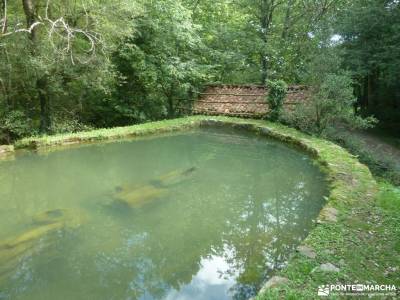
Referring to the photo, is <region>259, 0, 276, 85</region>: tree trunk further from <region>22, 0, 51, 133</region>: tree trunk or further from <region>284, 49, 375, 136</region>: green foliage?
<region>22, 0, 51, 133</region>: tree trunk

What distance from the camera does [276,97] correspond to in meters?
Result: 10.3

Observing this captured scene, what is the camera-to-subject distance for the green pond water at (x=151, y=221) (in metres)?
3.45

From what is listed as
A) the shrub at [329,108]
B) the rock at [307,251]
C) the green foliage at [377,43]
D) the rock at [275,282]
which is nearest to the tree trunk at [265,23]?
the green foliage at [377,43]

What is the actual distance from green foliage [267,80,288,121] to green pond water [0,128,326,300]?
2.78 meters

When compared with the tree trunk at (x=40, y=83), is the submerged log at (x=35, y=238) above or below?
below

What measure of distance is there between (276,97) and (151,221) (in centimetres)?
692

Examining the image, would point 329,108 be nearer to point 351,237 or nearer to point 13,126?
point 351,237

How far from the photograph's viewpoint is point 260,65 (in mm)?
14703

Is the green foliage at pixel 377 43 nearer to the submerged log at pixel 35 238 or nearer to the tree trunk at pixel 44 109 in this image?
the tree trunk at pixel 44 109

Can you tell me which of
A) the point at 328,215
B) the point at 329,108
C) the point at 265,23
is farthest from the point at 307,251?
the point at 265,23

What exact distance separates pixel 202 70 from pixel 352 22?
210 inches

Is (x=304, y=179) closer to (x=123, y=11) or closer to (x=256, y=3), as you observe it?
(x=123, y=11)

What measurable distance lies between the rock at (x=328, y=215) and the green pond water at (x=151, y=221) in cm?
32

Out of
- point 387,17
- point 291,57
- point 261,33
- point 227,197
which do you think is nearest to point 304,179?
point 227,197
